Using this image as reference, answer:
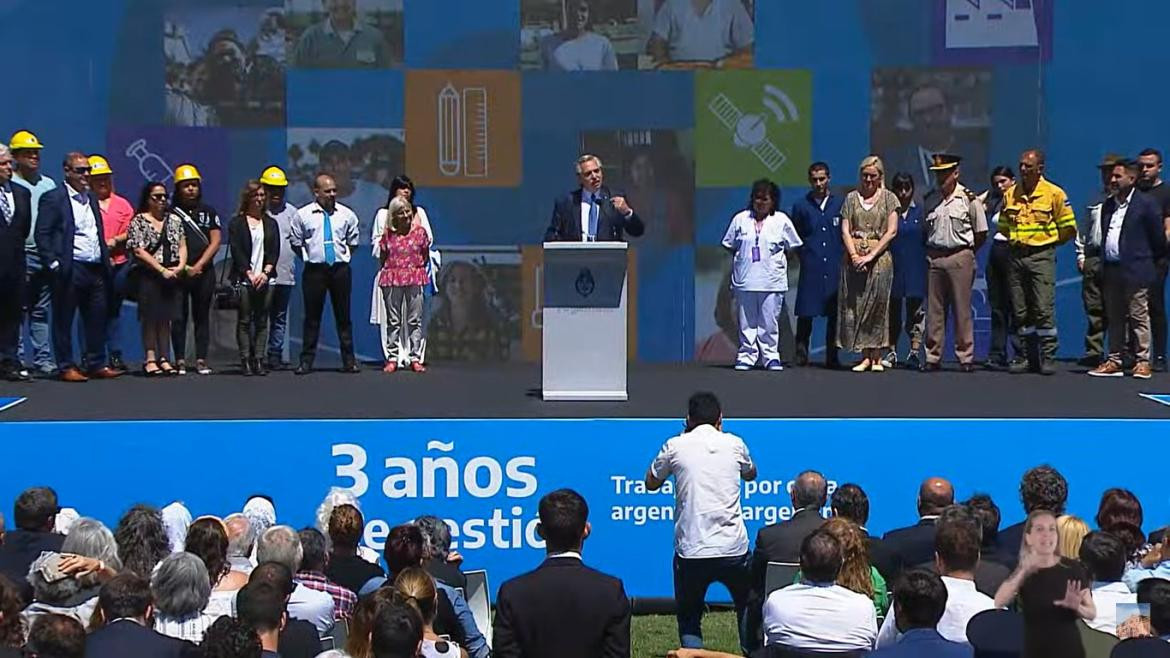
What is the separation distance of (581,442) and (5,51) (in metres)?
5.91

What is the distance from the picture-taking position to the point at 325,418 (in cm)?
855

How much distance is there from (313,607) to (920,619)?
1.86 m

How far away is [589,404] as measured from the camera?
9117 millimetres

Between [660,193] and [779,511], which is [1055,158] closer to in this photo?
[660,193]

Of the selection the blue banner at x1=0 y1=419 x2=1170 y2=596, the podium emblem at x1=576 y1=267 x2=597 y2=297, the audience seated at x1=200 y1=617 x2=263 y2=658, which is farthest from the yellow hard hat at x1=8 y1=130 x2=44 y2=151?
the audience seated at x1=200 y1=617 x2=263 y2=658

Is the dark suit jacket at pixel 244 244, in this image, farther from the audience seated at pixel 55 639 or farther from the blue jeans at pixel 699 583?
the audience seated at pixel 55 639

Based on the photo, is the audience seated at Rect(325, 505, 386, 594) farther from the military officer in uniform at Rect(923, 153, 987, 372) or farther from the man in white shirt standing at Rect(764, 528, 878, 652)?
the military officer in uniform at Rect(923, 153, 987, 372)

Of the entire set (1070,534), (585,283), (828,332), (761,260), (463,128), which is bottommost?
(1070,534)

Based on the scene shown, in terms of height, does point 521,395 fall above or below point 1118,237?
below

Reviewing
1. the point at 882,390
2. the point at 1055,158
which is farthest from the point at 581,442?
the point at 1055,158

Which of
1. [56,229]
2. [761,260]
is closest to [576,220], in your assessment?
[761,260]

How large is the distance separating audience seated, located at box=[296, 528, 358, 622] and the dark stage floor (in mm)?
3179

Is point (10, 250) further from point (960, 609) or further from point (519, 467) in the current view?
point (960, 609)

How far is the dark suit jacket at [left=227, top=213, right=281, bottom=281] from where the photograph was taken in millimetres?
10375
